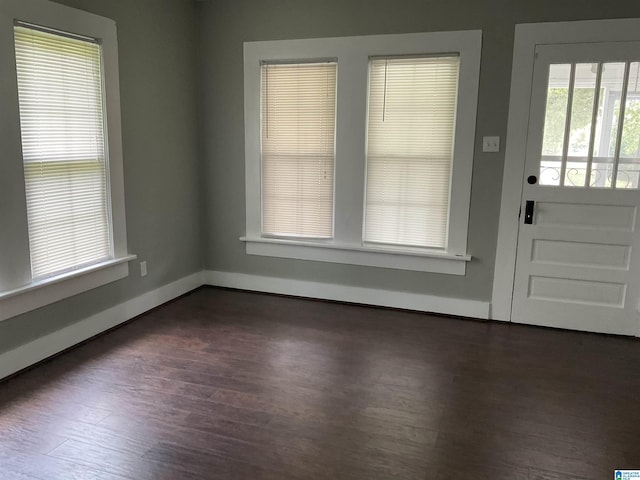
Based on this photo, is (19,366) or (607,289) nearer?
(19,366)

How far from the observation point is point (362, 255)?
4062 mm

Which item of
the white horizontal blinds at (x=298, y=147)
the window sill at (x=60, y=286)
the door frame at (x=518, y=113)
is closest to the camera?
the window sill at (x=60, y=286)

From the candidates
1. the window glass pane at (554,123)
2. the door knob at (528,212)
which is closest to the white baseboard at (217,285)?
the door knob at (528,212)

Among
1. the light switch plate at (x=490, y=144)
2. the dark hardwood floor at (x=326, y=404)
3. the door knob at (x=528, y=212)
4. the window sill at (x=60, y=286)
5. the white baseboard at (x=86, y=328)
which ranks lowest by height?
the dark hardwood floor at (x=326, y=404)

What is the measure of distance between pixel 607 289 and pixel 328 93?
2488 mm

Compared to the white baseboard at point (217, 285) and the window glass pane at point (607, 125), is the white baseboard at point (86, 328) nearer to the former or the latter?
the white baseboard at point (217, 285)

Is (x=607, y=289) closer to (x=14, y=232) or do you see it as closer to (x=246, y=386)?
(x=246, y=386)

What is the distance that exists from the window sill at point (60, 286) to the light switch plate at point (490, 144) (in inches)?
105

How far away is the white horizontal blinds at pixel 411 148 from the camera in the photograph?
368 cm

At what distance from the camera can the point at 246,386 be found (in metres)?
2.75

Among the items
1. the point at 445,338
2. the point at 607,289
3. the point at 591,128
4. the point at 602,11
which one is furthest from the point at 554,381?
the point at 602,11

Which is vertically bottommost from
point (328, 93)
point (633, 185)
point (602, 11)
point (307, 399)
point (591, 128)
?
point (307, 399)

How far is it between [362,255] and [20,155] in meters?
2.44

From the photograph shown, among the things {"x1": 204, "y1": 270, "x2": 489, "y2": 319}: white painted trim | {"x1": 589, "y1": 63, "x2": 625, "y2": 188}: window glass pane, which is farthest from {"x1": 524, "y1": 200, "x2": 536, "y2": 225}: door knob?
{"x1": 204, "y1": 270, "x2": 489, "y2": 319}: white painted trim
